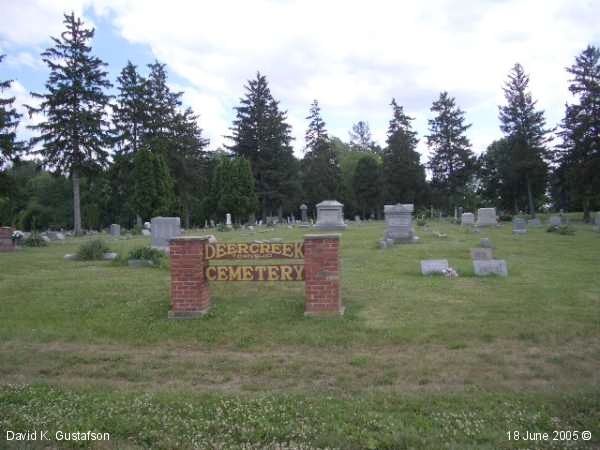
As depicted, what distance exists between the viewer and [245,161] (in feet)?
148

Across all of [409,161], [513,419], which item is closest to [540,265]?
[513,419]

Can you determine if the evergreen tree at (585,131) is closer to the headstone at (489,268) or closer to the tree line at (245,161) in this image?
the tree line at (245,161)

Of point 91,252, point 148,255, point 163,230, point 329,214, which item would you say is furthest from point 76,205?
point 148,255

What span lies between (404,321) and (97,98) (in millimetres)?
34678

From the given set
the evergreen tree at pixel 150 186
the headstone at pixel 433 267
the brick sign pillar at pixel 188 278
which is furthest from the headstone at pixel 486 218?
the brick sign pillar at pixel 188 278

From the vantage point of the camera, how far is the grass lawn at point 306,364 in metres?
4.34

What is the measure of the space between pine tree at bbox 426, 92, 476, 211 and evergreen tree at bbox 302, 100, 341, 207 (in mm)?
11963

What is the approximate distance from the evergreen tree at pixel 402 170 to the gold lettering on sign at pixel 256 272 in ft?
170

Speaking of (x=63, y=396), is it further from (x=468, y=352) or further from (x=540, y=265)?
(x=540, y=265)

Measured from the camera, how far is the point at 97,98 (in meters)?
36.5

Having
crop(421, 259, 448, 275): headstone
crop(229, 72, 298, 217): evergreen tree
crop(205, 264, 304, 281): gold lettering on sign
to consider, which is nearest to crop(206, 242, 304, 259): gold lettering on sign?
crop(205, 264, 304, 281): gold lettering on sign

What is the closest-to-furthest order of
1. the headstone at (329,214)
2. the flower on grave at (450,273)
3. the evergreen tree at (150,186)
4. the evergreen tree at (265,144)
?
1. the flower on grave at (450,273)
2. the headstone at (329,214)
3. the evergreen tree at (150,186)
4. the evergreen tree at (265,144)

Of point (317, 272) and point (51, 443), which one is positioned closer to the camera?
point (51, 443)

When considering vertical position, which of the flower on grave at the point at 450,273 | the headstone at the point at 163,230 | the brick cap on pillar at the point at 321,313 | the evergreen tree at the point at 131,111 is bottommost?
the brick cap on pillar at the point at 321,313
